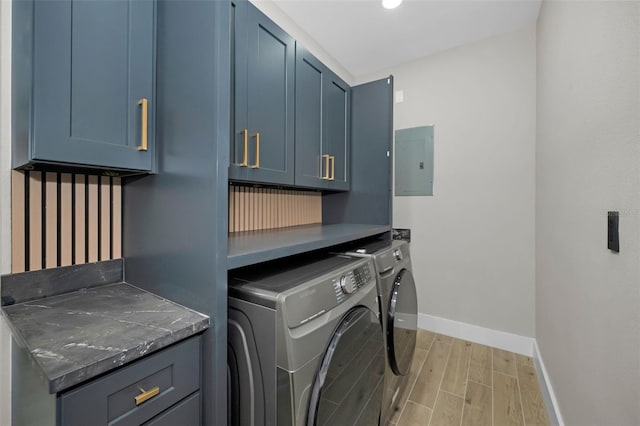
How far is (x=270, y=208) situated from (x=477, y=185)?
1923mm

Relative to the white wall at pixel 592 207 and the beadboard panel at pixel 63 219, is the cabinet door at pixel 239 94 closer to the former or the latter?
the beadboard panel at pixel 63 219

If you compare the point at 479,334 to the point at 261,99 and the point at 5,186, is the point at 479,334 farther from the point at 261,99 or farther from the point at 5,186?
the point at 5,186

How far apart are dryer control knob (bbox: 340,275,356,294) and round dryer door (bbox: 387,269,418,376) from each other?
44cm

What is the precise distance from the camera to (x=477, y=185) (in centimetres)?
251

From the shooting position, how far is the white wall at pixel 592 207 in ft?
2.72

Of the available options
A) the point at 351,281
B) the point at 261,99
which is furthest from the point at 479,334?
the point at 261,99

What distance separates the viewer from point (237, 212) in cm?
177

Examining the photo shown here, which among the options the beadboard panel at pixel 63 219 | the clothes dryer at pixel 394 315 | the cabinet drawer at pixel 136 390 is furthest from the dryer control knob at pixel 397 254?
the beadboard panel at pixel 63 219

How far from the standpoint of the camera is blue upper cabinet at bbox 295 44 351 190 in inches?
68.4

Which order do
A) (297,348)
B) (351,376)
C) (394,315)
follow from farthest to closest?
(394,315) → (351,376) → (297,348)

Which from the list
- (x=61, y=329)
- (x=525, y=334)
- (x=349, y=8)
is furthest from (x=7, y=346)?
(x=525, y=334)

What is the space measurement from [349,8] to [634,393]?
2.58 meters

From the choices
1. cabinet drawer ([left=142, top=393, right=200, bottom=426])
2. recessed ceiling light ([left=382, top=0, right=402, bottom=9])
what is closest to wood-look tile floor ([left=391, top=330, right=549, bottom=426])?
cabinet drawer ([left=142, top=393, right=200, bottom=426])

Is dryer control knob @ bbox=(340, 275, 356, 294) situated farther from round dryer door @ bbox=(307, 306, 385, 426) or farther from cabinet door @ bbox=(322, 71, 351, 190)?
cabinet door @ bbox=(322, 71, 351, 190)
